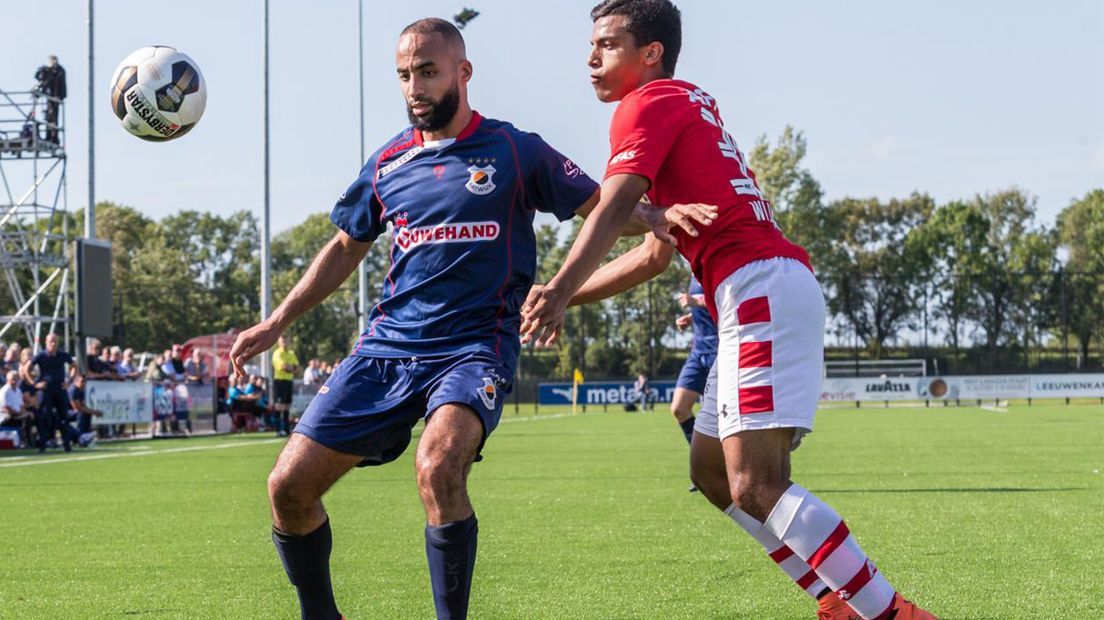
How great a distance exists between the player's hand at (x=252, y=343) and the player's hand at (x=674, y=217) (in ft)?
5.50

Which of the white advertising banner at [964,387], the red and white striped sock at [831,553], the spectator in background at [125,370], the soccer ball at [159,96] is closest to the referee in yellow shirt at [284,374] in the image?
the spectator in background at [125,370]

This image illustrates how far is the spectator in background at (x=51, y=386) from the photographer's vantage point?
21.1 metres

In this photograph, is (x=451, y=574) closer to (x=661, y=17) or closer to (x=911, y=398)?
(x=661, y=17)

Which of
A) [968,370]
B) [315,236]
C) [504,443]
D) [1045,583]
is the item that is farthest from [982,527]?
[315,236]

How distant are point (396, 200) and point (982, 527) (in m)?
5.13

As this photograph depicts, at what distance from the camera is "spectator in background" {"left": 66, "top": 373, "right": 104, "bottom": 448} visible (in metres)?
22.9

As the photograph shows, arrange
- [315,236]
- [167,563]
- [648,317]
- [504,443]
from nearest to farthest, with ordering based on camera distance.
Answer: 1. [167,563]
2. [504,443]
3. [648,317]
4. [315,236]

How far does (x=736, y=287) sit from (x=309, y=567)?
72.0 inches

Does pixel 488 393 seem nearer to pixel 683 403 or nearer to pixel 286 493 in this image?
pixel 286 493

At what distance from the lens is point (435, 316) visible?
15.7 ft

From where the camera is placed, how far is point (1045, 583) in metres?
6.11

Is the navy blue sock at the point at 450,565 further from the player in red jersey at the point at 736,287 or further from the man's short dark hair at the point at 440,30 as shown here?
the man's short dark hair at the point at 440,30

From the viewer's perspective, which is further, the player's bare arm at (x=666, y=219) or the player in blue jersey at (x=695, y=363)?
the player in blue jersey at (x=695, y=363)

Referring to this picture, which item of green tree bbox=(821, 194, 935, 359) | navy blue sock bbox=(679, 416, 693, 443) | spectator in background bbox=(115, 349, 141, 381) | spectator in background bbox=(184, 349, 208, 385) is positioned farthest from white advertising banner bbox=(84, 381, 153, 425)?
green tree bbox=(821, 194, 935, 359)
